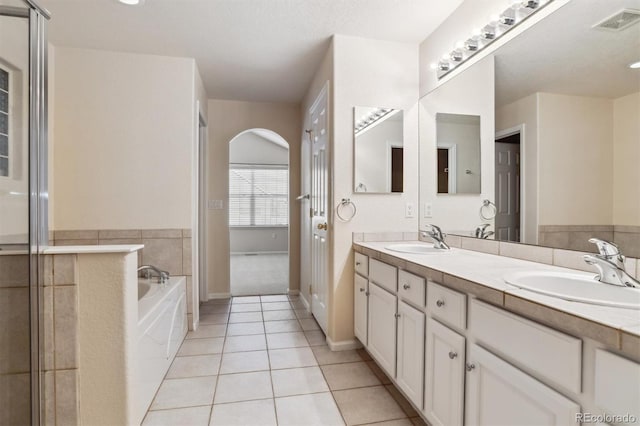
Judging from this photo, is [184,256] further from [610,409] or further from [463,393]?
[610,409]

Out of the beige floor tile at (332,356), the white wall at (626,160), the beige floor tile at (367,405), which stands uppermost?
the white wall at (626,160)

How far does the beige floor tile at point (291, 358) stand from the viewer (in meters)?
2.29

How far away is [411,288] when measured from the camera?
1635 mm

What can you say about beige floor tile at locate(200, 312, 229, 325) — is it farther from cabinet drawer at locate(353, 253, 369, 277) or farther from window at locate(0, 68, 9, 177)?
window at locate(0, 68, 9, 177)

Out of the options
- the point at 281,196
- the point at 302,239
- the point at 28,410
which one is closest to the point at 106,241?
Answer: the point at 28,410

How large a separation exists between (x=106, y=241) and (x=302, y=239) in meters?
1.98

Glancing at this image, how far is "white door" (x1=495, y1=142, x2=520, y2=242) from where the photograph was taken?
170 cm

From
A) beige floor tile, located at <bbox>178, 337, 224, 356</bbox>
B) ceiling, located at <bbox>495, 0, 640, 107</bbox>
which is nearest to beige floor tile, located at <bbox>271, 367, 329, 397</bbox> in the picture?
beige floor tile, located at <bbox>178, 337, 224, 356</bbox>

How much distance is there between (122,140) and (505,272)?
2881 millimetres

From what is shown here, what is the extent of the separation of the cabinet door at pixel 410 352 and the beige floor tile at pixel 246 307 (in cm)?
213

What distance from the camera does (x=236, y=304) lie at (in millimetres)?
3756

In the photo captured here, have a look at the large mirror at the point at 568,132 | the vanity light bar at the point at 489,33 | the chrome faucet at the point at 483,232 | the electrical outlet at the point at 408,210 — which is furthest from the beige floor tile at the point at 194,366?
the vanity light bar at the point at 489,33

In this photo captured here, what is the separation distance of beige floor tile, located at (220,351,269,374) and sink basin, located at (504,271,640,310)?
5.64ft

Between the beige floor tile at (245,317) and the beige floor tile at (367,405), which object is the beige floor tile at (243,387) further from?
the beige floor tile at (245,317)
